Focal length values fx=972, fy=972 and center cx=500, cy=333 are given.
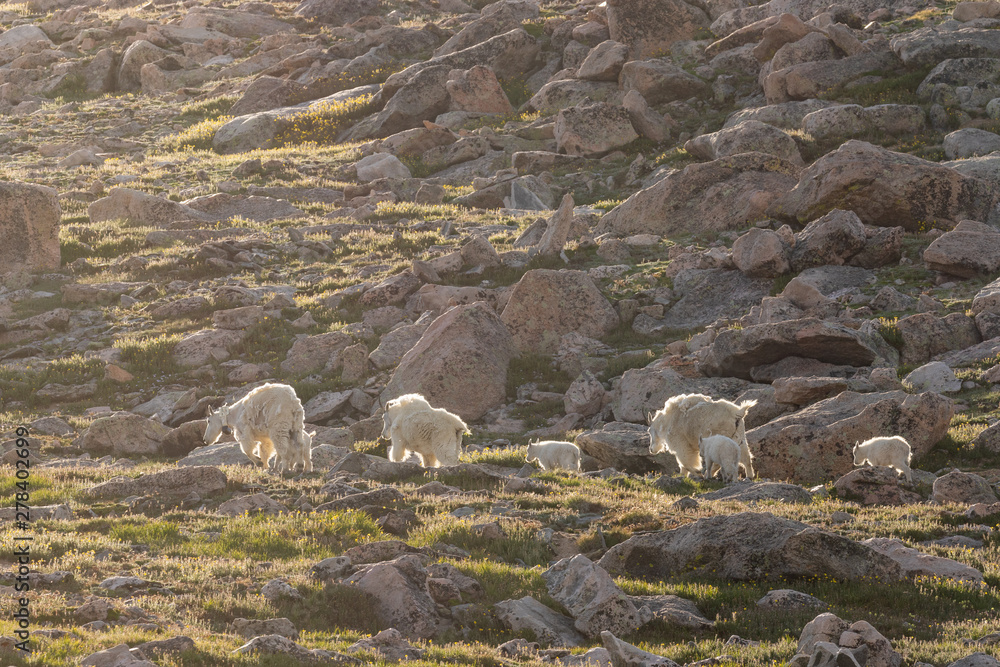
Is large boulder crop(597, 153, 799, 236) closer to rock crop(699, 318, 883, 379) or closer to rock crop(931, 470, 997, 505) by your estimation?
rock crop(699, 318, 883, 379)

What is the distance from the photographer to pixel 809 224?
30.3 meters

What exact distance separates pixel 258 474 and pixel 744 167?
2409cm

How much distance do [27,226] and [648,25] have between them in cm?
3549

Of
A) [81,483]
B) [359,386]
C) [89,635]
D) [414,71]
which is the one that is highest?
[414,71]

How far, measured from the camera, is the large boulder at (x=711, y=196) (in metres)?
34.0

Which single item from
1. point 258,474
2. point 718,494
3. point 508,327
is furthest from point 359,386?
point 718,494

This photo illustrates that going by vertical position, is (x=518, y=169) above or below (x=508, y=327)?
above

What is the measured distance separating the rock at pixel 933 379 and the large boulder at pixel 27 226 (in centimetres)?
2933

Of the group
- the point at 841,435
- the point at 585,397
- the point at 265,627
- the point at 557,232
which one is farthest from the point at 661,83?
the point at 265,627

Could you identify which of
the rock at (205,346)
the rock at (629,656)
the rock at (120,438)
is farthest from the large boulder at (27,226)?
the rock at (629,656)

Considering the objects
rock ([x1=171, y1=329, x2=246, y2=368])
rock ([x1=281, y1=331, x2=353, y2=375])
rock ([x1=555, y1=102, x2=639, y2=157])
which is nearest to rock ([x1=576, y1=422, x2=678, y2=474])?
rock ([x1=281, y1=331, x2=353, y2=375])

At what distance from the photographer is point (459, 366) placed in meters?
25.7

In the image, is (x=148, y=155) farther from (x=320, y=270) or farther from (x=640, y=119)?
(x=640, y=119)

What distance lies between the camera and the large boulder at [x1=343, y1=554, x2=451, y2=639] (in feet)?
33.7
